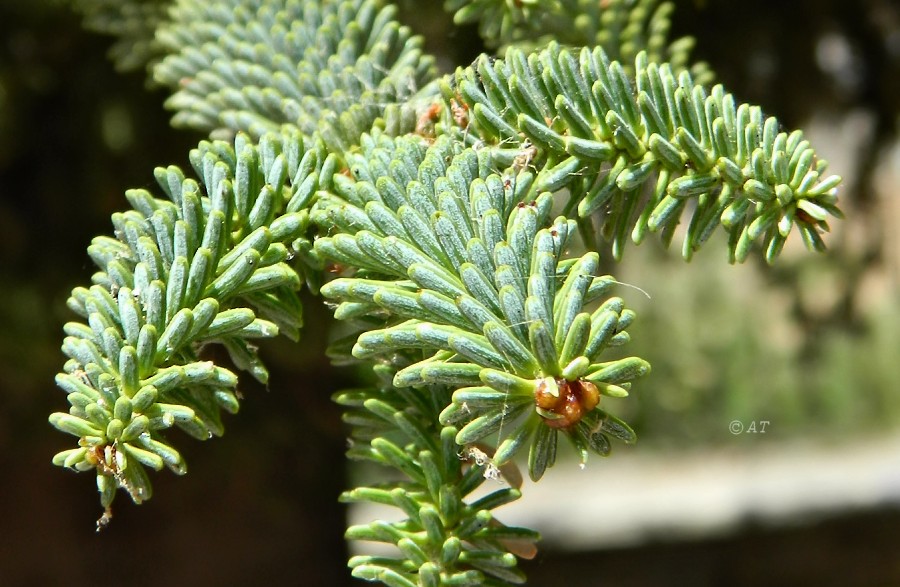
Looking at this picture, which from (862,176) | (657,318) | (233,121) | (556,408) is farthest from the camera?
(657,318)

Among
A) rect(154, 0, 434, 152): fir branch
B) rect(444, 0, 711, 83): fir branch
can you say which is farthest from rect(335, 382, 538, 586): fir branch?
rect(444, 0, 711, 83): fir branch

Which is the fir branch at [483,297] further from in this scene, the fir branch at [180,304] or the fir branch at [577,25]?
the fir branch at [577,25]

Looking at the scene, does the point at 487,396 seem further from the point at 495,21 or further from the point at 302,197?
the point at 495,21

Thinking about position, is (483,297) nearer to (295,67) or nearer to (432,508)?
(432,508)

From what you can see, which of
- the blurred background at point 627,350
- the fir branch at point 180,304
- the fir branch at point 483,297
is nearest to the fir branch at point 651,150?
the fir branch at point 483,297

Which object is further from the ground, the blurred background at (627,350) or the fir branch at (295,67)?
the blurred background at (627,350)

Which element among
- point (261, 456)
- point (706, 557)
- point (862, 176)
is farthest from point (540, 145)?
point (706, 557)
